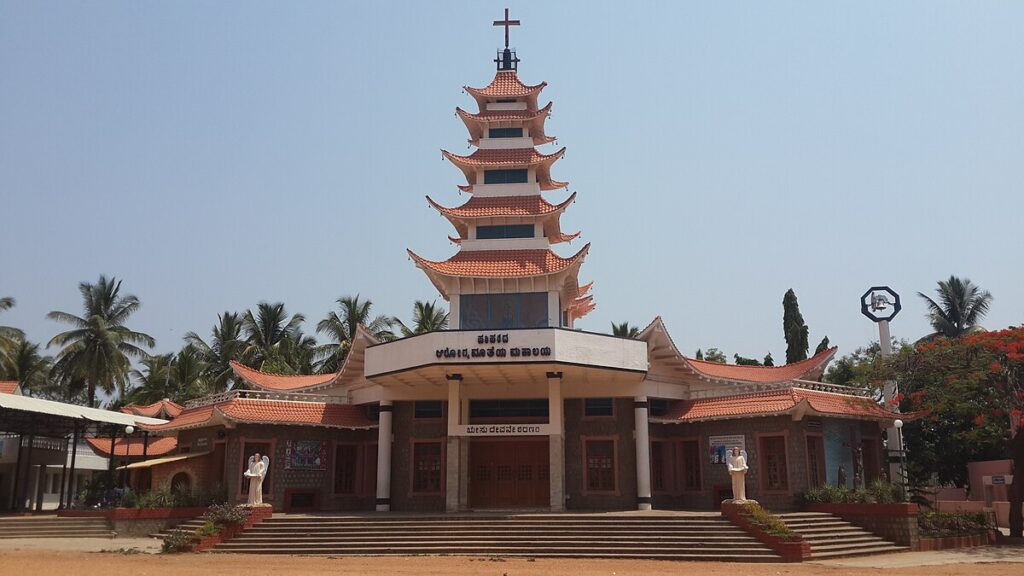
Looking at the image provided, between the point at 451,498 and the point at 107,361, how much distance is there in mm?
26625

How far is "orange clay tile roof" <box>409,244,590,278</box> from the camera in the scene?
26969 mm

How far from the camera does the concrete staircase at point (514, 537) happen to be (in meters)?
19.6

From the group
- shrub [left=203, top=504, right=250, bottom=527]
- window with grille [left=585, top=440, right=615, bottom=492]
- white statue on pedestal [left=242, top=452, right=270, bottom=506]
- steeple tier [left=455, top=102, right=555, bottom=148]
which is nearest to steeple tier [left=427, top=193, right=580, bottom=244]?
steeple tier [left=455, top=102, right=555, bottom=148]

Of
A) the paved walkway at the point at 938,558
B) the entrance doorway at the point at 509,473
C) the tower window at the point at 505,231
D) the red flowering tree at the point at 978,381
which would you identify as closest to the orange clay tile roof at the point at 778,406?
the red flowering tree at the point at 978,381

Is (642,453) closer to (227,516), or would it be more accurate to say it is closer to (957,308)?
(227,516)

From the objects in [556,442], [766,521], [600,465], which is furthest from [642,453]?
[766,521]

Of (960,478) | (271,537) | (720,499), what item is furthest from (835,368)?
(271,537)

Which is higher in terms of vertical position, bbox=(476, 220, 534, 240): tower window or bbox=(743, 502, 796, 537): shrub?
bbox=(476, 220, 534, 240): tower window

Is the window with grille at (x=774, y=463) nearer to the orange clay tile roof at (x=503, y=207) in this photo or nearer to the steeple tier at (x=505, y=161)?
the orange clay tile roof at (x=503, y=207)

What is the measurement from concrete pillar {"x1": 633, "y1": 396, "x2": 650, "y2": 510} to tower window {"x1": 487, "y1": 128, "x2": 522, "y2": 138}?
11.3 meters

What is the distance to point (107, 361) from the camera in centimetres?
4281

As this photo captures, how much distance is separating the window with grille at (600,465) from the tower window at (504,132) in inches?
473

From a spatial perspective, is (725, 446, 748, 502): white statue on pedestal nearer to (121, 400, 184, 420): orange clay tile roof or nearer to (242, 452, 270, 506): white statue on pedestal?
(242, 452, 270, 506): white statue on pedestal

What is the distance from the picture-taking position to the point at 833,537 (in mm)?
21016
